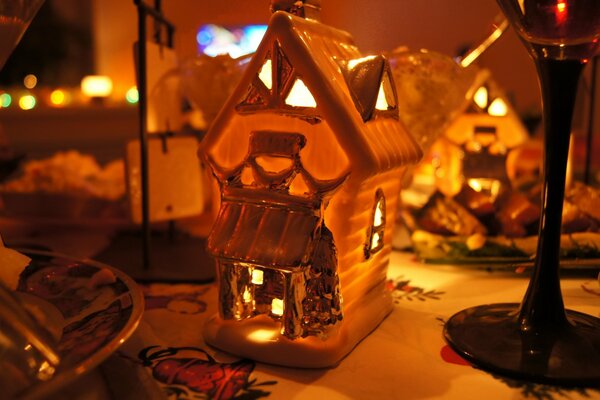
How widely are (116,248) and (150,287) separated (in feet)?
0.58

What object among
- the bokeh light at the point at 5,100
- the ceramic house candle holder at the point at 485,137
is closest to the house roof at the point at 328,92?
the ceramic house candle holder at the point at 485,137

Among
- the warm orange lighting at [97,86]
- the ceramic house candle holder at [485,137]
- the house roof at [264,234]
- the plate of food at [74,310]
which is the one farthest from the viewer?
the warm orange lighting at [97,86]

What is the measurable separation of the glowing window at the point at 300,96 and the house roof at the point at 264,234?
86 millimetres

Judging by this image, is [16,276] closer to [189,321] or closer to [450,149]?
[189,321]

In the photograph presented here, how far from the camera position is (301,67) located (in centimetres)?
43

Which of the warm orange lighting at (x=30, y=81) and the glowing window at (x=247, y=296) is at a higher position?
the warm orange lighting at (x=30, y=81)

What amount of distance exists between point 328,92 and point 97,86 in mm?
2248

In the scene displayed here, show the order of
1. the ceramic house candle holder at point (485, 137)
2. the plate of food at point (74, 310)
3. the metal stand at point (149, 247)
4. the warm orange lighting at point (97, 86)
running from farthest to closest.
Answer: the warm orange lighting at point (97, 86), the ceramic house candle holder at point (485, 137), the metal stand at point (149, 247), the plate of food at point (74, 310)

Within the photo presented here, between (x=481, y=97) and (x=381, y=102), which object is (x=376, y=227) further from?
(x=481, y=97)

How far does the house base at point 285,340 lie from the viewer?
0.43 meters

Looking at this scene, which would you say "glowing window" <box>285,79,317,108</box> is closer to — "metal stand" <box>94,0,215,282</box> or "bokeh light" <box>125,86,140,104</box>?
"metal stand" <box>94,0,215,282</box>

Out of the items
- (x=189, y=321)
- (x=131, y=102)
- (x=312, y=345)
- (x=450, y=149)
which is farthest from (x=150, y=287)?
(x=131, y=102)

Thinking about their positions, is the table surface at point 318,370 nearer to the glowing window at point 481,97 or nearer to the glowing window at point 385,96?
the glowing window at point 385,96

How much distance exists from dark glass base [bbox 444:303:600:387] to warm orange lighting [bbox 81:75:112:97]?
7.48 ft
